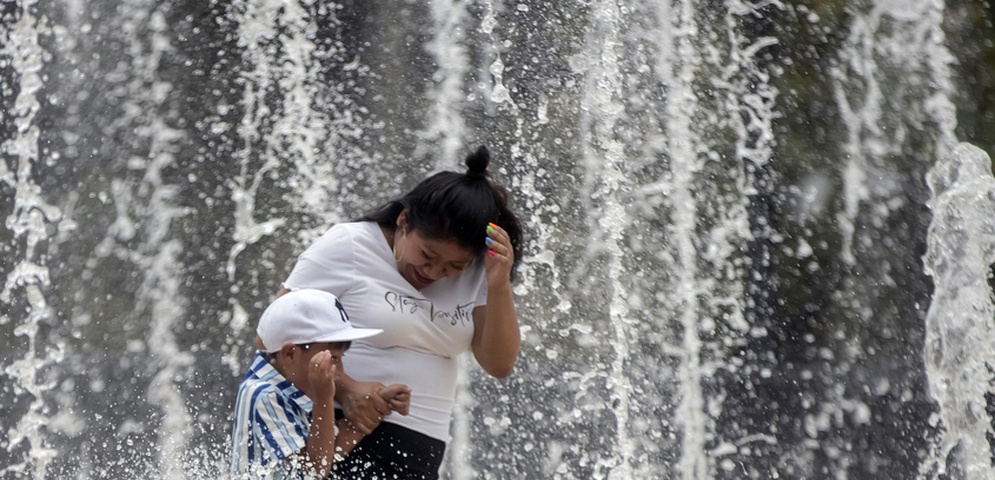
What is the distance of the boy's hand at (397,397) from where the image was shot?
1.84m

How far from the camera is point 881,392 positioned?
14.7ft

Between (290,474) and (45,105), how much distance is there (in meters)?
3.23

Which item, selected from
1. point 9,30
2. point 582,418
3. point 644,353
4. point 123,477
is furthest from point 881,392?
point 9,30

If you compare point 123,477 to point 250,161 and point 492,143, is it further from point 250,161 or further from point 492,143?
point 492,143

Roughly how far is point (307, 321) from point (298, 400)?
14 centimetres

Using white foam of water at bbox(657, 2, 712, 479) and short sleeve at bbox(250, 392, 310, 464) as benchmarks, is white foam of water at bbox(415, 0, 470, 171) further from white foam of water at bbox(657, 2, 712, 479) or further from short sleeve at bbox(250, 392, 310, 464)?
short sleeve at bbox(250, 392, 310, 464)

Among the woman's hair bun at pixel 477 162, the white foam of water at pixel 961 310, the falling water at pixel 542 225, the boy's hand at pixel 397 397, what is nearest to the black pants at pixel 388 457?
the boy's hand at pixel 397 397

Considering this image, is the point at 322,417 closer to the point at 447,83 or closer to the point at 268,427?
the point at 268,427

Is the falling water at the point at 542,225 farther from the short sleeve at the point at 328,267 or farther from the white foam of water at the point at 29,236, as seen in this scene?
the short sleeve at the point at 328,267

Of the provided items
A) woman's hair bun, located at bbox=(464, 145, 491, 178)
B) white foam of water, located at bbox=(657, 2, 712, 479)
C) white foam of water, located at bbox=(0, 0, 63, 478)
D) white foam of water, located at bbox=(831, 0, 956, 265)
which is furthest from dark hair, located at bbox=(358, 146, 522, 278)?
white foam of water, located at bbox=(831, 0, 956, 265)

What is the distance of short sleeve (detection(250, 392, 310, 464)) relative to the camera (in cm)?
184

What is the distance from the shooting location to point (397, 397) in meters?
1.84

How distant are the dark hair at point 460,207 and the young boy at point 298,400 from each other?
0.22 metres

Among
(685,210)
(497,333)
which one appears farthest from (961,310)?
(497,333)
